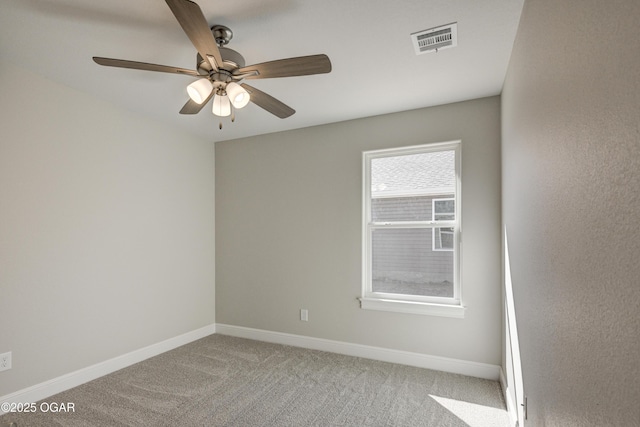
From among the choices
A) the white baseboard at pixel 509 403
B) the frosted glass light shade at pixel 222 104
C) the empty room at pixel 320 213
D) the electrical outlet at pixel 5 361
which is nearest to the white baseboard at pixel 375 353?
the empty room at pixel 320 213

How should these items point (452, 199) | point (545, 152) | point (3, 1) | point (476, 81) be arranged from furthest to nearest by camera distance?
point (452, 199) → point (476, 81) → point (3, 1) → point (545, 152)

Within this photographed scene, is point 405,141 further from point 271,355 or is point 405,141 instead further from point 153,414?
point 153,414

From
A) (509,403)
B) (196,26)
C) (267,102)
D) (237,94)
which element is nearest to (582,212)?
(196,26)

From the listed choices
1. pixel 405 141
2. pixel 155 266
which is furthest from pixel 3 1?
pixel 405 141

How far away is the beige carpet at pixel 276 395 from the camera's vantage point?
93.4 inches

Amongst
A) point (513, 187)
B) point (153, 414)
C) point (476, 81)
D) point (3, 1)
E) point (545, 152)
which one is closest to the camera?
point (545, 152)

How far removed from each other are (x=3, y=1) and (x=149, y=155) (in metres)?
1.87

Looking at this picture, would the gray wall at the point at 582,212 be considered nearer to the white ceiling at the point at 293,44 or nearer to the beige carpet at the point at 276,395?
the white ceiling at the point at 293,44

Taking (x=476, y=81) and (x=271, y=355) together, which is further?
(x=271, y=355)

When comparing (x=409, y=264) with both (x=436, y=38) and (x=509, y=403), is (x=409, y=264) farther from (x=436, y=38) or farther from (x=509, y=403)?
(x=436, y=38)

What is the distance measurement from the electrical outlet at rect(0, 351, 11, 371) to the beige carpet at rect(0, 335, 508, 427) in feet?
1.06

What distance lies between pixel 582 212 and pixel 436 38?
159 cm

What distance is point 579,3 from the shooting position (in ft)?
3.20

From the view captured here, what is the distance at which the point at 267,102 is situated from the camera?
2.35 meters
